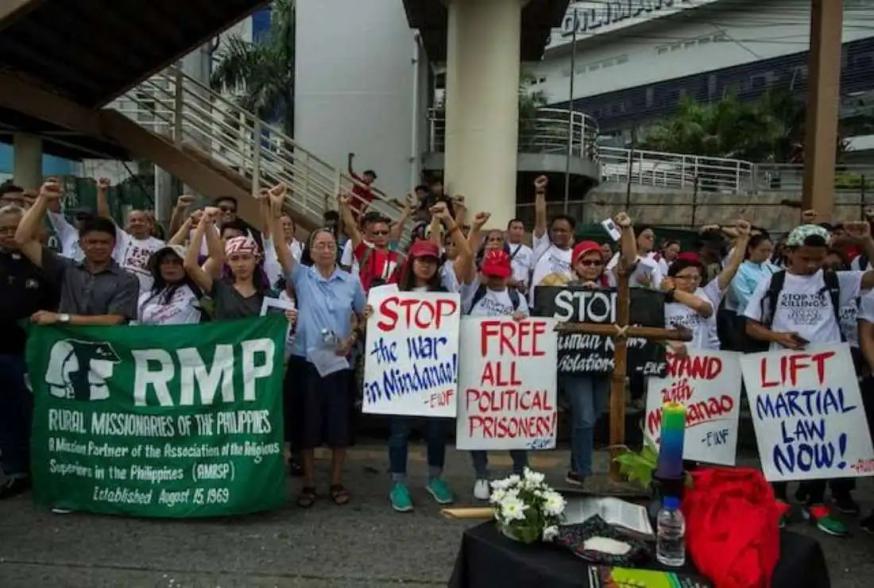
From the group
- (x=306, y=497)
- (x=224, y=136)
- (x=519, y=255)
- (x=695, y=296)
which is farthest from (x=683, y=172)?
(x=306, y=497)

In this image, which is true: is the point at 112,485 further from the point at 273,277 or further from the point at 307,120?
the point at 307,120

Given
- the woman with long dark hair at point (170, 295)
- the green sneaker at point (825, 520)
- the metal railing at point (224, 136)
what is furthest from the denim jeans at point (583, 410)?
the metal railing at point (224, 136)

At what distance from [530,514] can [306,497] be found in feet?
9.78

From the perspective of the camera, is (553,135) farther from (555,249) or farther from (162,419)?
(162,419)

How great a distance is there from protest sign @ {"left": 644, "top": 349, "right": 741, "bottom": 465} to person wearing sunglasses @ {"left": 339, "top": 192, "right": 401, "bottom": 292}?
222 cm

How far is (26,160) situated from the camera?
13.8 m

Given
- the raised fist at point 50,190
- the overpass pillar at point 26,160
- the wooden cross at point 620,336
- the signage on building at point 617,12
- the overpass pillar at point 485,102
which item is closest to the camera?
the wooden cross at point 620,336

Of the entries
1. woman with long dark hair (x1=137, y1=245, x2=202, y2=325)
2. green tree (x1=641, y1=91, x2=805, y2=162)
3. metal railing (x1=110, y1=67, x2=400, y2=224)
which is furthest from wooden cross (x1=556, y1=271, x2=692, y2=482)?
green tree (x1=641, y1=91, x2=805, y2=162)

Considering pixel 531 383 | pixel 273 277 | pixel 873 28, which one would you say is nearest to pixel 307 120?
pixel 273 277

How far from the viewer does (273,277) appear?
6.32m

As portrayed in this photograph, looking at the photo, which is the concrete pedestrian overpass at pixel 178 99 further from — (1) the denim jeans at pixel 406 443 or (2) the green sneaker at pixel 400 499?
(2) the green sneaker at pixel 400 499

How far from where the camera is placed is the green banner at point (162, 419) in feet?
17.0

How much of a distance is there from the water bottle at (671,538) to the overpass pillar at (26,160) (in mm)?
13303

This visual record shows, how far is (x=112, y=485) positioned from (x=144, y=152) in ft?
30.8
